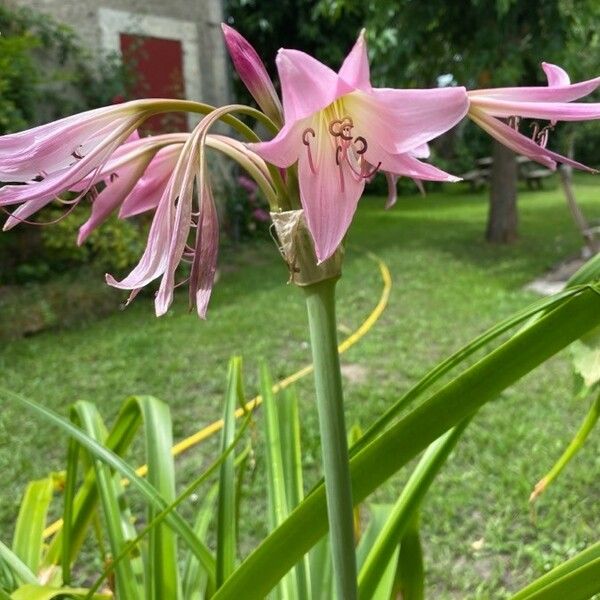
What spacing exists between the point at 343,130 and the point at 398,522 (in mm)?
627

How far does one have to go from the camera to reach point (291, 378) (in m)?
3.68

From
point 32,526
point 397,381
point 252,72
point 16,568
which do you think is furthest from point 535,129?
point 397,381

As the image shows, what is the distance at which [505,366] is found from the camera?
0.61 m

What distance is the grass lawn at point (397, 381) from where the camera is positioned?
2141 mm

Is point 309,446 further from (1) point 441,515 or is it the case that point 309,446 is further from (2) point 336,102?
(2) point 336,102

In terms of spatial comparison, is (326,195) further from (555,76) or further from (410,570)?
(410,570)

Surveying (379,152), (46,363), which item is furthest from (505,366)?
(46,363)

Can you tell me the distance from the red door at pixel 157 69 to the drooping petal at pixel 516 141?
6284 mm

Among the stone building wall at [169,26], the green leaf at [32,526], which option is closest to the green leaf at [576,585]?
the green leaf at [32,526]

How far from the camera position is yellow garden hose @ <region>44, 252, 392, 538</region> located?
2.19 metres

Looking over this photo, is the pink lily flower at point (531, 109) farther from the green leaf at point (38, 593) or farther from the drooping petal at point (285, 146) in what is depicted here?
the green leaf at point (38, 593)

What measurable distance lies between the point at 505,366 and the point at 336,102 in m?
0.29

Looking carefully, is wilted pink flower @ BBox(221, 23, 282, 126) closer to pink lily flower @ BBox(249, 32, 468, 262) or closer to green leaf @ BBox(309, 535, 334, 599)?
pink lily flower @ BBox(249, 32, 468, 262)

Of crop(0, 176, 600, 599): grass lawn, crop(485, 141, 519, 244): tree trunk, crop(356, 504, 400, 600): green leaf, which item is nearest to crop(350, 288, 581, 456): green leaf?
crop(356, 504, 400, 600): green leaf
